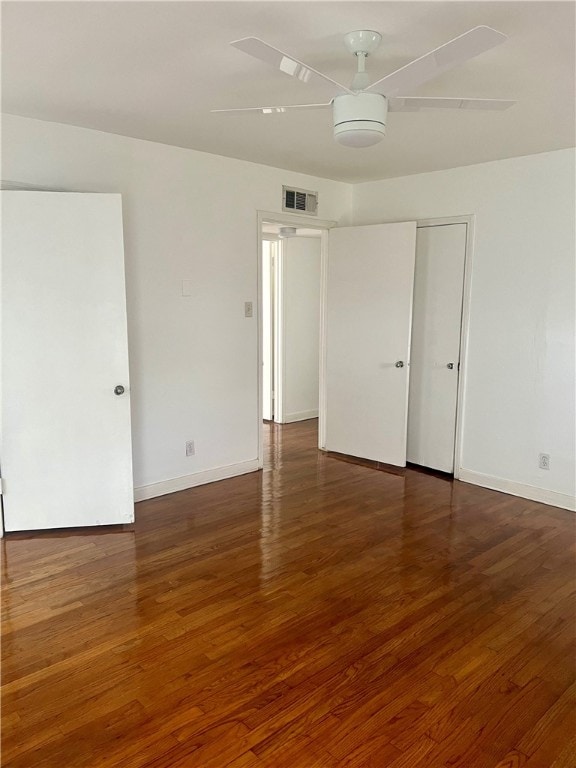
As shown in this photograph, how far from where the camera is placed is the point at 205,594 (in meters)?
2.69

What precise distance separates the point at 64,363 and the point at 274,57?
7.19 feet

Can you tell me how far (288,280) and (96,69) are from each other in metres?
3.96

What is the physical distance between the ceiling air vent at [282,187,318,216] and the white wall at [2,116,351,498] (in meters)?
0.09

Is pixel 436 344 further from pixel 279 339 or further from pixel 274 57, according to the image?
pixel 274 57

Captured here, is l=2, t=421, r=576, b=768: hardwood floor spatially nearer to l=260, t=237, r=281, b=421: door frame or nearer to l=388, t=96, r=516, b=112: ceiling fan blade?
l=388, t=96, r=516, b=112: ceiling fan blade

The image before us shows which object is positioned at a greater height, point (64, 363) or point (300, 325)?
point (300, 325)

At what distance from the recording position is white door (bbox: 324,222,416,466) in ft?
15.0

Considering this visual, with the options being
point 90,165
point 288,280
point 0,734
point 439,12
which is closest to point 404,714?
point 0,734

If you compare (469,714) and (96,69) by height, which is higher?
(96,69)

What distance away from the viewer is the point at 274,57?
1.77 m

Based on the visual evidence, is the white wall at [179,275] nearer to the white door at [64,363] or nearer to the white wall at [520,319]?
the white door at [64,363]

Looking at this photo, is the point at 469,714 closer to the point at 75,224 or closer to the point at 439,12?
the point at 439,12

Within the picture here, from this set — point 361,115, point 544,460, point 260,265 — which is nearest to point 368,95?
point 361,115

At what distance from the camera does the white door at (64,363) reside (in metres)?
3.13
